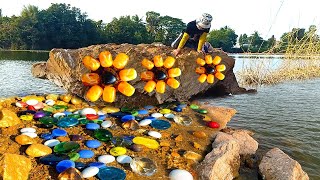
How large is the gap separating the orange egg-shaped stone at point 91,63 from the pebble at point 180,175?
81.8 inches

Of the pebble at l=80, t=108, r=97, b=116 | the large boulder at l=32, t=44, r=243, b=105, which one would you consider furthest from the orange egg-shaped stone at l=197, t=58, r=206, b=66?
the pebble at l=80, t=108, r=97, b=116

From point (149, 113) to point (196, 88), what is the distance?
179cm

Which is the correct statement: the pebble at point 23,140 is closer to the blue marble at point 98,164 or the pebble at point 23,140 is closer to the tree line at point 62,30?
the blue marble at point 98,164

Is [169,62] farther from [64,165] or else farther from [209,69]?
[64,165]

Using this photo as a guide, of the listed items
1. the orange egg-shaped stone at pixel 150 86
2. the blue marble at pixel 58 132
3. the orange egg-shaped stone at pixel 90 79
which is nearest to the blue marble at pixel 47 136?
the blue marble at pixel 58 132

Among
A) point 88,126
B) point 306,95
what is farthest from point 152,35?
point 88,126

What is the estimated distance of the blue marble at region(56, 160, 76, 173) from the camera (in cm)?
230

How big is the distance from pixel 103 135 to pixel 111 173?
0.72 meters

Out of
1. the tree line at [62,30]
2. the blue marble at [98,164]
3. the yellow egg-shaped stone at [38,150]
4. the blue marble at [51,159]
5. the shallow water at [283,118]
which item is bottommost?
the shallow water at [283,118]

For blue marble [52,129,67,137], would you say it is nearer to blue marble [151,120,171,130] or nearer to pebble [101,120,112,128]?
pebble [101,120,112,128]

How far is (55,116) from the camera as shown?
3.49 meters

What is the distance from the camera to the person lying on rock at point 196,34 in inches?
220

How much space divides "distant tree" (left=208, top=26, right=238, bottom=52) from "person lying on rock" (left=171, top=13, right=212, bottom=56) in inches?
2456

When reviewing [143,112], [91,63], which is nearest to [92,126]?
[143,112]
